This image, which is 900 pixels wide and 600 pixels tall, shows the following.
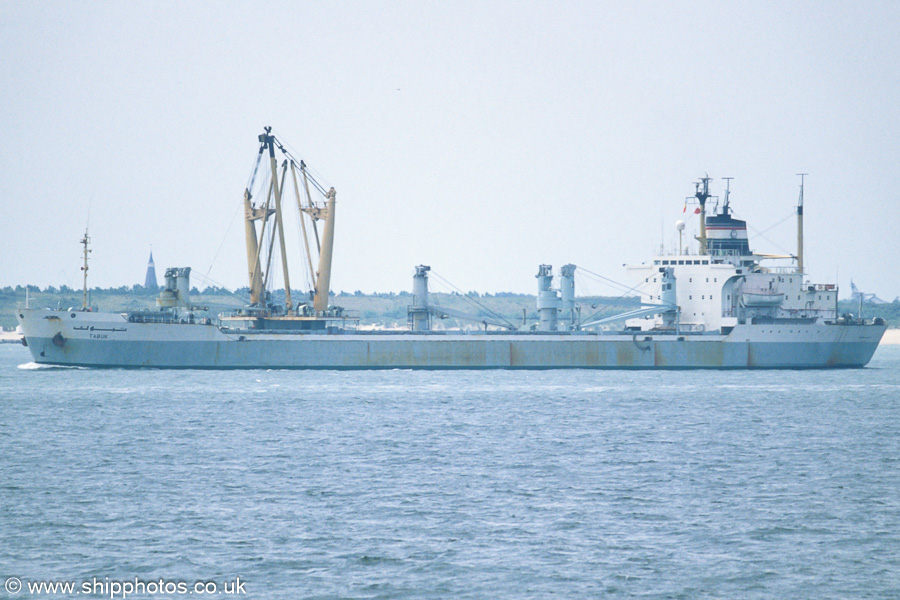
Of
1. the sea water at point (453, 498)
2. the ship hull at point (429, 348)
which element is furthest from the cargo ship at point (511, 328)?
the sea water at point (453, 498)

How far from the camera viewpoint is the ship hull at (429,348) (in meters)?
61.4

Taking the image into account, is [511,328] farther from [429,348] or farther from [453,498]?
[453,498]

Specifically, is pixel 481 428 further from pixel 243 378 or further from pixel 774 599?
pixel 243 378

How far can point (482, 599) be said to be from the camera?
52.1ft

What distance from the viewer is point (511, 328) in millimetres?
68625

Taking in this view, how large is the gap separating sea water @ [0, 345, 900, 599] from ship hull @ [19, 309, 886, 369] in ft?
53.5

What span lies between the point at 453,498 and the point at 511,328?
4572 centimetres

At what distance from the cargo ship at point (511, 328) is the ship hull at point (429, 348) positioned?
66mm

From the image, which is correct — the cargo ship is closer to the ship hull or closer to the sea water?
the ship hull

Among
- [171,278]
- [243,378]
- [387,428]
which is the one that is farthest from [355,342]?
[387,428]

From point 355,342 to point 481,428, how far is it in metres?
29.2

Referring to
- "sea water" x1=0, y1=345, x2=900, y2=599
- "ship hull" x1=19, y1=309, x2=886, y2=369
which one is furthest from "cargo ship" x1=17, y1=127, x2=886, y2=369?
"sea water" x1=0, y1=345, x2=900, y2=599

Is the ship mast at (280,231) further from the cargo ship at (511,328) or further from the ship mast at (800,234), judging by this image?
the ship mast at (800,234)

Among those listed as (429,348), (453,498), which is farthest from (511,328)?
(453,498)
